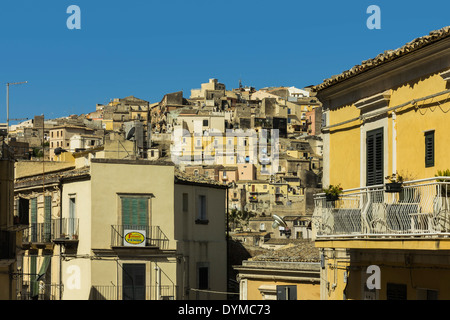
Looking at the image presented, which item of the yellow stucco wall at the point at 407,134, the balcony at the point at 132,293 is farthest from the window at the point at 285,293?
the balcony at the point at 132,293

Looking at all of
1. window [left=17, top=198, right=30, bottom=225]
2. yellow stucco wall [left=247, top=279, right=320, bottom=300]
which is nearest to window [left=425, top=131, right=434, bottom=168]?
yellow stucco wall [left=247, top=279, right=320, bottom=300]

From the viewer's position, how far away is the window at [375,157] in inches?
845

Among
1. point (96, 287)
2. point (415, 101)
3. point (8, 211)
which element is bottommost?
point (96, 287)

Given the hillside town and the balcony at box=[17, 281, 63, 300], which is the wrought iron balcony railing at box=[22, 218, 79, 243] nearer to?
the hillside town

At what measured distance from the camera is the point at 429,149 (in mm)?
19422

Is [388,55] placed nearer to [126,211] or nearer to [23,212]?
[23,212]

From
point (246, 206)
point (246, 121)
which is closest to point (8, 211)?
point (246, 206)

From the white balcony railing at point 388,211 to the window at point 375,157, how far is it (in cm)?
47

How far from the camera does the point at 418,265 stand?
19938 mm

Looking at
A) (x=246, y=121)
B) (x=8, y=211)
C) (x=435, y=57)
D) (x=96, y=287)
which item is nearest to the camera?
(x=435, y=57)

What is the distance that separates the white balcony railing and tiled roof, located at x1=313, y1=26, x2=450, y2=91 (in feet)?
8.54

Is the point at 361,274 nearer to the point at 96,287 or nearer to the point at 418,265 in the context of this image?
the point at 418,265

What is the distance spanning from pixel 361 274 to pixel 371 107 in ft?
12.3
